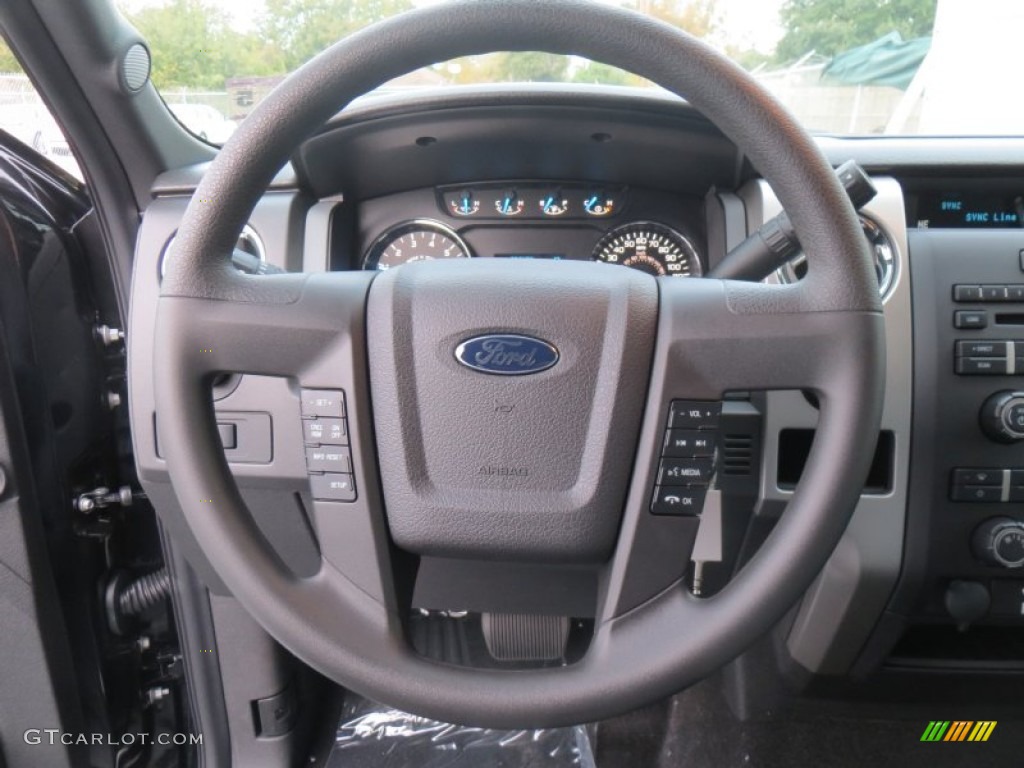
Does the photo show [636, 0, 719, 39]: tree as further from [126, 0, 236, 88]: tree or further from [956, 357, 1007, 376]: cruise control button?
[126, 0, 236, 88]: tree

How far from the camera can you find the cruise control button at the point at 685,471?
2.48 ft

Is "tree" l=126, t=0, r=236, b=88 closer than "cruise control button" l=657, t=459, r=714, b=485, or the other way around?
"cruise control button" l=657, t=459, r=714, b=485

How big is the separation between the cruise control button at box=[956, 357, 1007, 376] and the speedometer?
1.26ft

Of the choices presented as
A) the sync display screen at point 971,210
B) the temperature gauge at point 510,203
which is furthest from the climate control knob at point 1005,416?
the temperature gauge at point 510,203

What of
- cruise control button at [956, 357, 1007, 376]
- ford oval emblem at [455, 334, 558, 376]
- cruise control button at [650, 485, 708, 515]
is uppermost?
ford oval emblem at [455, 334, 558, 376]

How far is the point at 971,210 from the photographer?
1.21 m

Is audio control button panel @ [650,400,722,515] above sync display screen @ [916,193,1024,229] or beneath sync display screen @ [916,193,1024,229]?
beneath

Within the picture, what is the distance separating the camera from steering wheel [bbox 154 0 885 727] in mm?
698

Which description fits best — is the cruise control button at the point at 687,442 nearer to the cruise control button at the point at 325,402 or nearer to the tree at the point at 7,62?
the cruise control button at the point at 325,402

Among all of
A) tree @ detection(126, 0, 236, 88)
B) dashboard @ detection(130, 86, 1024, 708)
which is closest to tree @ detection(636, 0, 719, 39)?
dashboard @ detection(130, 86, 1024, 708)

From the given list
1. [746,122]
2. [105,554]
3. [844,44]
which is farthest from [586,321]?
[105,554]

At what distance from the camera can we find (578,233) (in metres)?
1.26

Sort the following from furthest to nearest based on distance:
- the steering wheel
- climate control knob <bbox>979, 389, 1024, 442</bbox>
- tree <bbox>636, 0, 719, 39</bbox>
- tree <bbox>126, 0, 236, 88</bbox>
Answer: tree <bbox>126, 0, 236, 88</bbox> → climate control knob <bbox>979, 389, 1024, 442</bbox> → tree <bbox>636, 0, 719, 39</bbox> → the steering wheel

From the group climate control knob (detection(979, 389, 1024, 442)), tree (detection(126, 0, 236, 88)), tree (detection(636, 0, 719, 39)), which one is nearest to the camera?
tree (detection(636, 0, 719, 39))
